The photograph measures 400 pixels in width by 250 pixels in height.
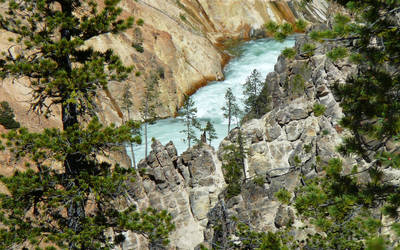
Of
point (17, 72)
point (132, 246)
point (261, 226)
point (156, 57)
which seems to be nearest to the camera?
point (17, 72)

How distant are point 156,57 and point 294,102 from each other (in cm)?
2842

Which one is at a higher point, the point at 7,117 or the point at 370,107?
the point at 7,117

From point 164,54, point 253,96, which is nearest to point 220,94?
point 253,96

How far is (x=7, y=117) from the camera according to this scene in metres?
32.1

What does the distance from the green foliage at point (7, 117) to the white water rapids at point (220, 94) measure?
18716mm

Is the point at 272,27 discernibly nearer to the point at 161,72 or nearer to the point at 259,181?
the point at 259,181

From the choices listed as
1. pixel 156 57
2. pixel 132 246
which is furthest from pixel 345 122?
pixel 156 57

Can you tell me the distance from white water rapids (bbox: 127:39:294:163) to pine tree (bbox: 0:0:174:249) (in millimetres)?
38032

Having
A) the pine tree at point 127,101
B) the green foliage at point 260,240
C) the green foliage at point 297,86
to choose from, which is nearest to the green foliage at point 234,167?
the pine tree at point 127,101

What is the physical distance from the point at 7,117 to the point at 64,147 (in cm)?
2678

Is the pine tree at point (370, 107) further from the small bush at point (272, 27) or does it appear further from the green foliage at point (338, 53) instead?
the small bush at point (272, 27)

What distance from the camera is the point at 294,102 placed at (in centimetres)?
4269

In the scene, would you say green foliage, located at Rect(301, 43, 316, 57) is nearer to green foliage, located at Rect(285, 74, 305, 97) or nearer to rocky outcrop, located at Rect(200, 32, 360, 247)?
A: rocky outcrop, located at Rect(200, 32, 360, 247)

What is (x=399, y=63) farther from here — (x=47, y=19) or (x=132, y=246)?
(x=132, y=246)
